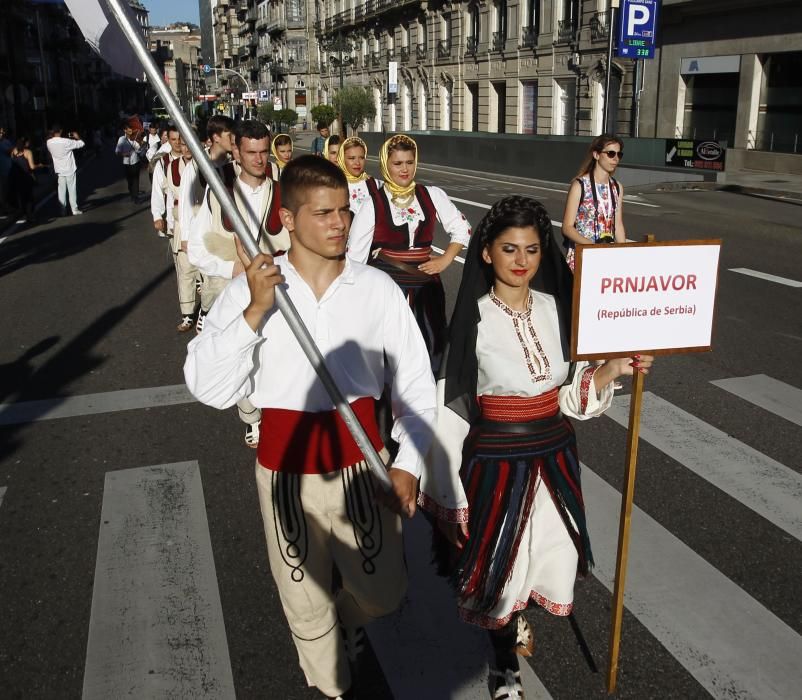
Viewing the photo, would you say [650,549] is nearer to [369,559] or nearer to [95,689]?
[369,559]

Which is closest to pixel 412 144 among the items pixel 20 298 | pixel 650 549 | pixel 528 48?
pixel 650 549

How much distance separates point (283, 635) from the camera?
3480 millimetres

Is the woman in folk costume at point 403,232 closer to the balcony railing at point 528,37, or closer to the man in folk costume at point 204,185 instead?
the man in folk costume at point 204,185

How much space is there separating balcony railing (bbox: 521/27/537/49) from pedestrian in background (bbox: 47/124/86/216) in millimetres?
24535

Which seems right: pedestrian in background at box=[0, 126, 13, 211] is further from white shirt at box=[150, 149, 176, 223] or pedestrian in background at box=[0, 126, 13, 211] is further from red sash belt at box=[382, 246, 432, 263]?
red sash belt at box=[382, 246, 432, 263]

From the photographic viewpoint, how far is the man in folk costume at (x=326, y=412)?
263 centimetres

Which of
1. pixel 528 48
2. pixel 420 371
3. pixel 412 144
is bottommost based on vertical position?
pixel 420 371

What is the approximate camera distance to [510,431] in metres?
2.92

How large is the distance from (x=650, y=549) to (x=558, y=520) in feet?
4.45

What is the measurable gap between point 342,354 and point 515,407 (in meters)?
0.67

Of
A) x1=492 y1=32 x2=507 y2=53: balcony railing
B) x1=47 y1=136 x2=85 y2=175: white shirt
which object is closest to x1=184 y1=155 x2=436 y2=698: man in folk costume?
x1=47 y1=136 x2=85 y2=175: white shirt

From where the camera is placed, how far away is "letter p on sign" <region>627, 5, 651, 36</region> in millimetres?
26094

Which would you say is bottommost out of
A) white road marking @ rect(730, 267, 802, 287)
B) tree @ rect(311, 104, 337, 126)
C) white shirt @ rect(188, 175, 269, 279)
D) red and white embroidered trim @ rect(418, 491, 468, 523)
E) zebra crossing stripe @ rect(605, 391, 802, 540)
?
zebra crossing stripe @ rect(605, 391, 802, 540)

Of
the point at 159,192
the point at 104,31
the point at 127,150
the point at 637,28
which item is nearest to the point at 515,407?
the point at 104,31
